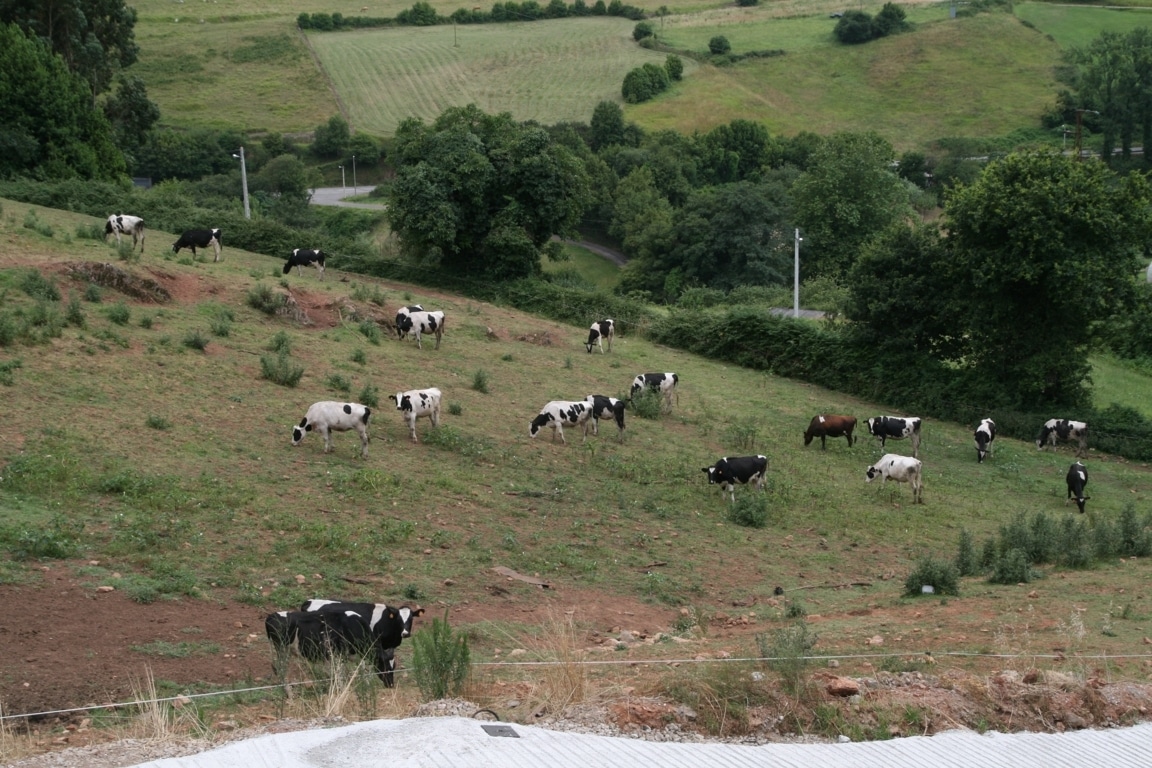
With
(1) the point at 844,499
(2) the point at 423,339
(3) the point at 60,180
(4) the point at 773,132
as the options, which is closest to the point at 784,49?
(4) the point at 773,132

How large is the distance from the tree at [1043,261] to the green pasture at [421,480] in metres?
3.48

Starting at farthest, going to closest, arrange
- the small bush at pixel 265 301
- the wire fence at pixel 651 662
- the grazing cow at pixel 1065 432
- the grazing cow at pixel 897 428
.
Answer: the grazing cow at pixel 1065 432
the small bush at pixel 265 301
the grazing cow at pixel 897 428
the wire fence at pixel 651 662

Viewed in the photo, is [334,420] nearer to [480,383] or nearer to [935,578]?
[480,383]

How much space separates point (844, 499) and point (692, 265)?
152 feet

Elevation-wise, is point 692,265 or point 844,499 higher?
point 844,499

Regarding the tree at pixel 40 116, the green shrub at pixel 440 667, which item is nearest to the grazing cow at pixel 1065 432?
the green shrub at pixel 440 667

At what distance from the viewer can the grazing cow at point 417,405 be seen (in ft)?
75.9

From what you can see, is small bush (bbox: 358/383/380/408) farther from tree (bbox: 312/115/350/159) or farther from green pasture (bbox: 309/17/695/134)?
green pasture (bbox: 309/17/695/134)

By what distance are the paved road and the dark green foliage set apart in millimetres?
66252

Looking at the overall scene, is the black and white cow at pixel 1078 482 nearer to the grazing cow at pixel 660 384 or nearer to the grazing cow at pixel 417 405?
the grazing cow at pixel 660 384

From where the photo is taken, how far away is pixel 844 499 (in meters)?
23.5

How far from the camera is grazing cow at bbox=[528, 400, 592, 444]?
25062 millimetres

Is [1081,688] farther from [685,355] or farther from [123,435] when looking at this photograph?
[685,355]

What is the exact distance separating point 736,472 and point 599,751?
14.6 metres
